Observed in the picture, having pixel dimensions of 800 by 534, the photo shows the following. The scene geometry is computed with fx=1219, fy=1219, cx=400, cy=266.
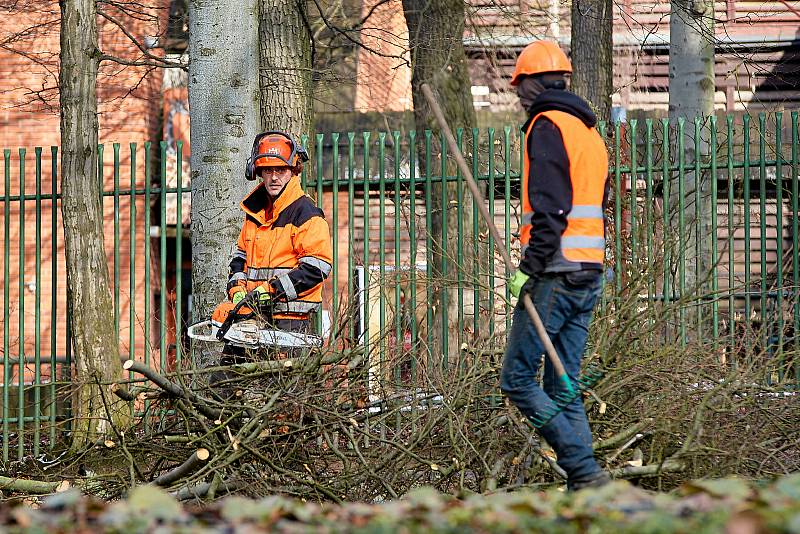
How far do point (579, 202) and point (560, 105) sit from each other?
45 cm

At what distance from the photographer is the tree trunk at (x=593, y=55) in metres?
11.7

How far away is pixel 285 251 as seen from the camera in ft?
22.6

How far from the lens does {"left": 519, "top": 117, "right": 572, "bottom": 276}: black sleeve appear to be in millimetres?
5332

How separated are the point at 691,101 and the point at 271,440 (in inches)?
281

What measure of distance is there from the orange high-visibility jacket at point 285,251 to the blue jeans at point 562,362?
5.21ft

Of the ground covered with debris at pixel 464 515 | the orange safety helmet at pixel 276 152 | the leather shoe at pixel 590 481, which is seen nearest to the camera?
the ground covered with debris at pixel 464 515

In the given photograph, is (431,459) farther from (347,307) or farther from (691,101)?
(691,101)

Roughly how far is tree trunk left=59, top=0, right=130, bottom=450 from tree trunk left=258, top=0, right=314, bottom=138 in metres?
1.43

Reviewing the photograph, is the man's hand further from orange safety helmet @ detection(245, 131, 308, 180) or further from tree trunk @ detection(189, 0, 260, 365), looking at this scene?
tree trunk @ detection(189, 0, 260, 365)

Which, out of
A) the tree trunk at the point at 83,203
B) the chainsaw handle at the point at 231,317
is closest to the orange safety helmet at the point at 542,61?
the chainsaw handle at the point at 231,317

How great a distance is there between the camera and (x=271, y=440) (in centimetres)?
623

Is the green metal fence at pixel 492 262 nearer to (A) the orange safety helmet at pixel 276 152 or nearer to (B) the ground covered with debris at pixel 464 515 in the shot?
(A) the orange safety helmet at pixel 276 152

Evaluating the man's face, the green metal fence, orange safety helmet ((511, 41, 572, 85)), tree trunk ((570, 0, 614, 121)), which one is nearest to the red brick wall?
tree trunk ((570, 0, 614, 121))

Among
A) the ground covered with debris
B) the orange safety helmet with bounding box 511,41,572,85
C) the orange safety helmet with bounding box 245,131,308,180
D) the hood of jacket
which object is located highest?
the orange safety helmet with bounding box 511,41,572,85
